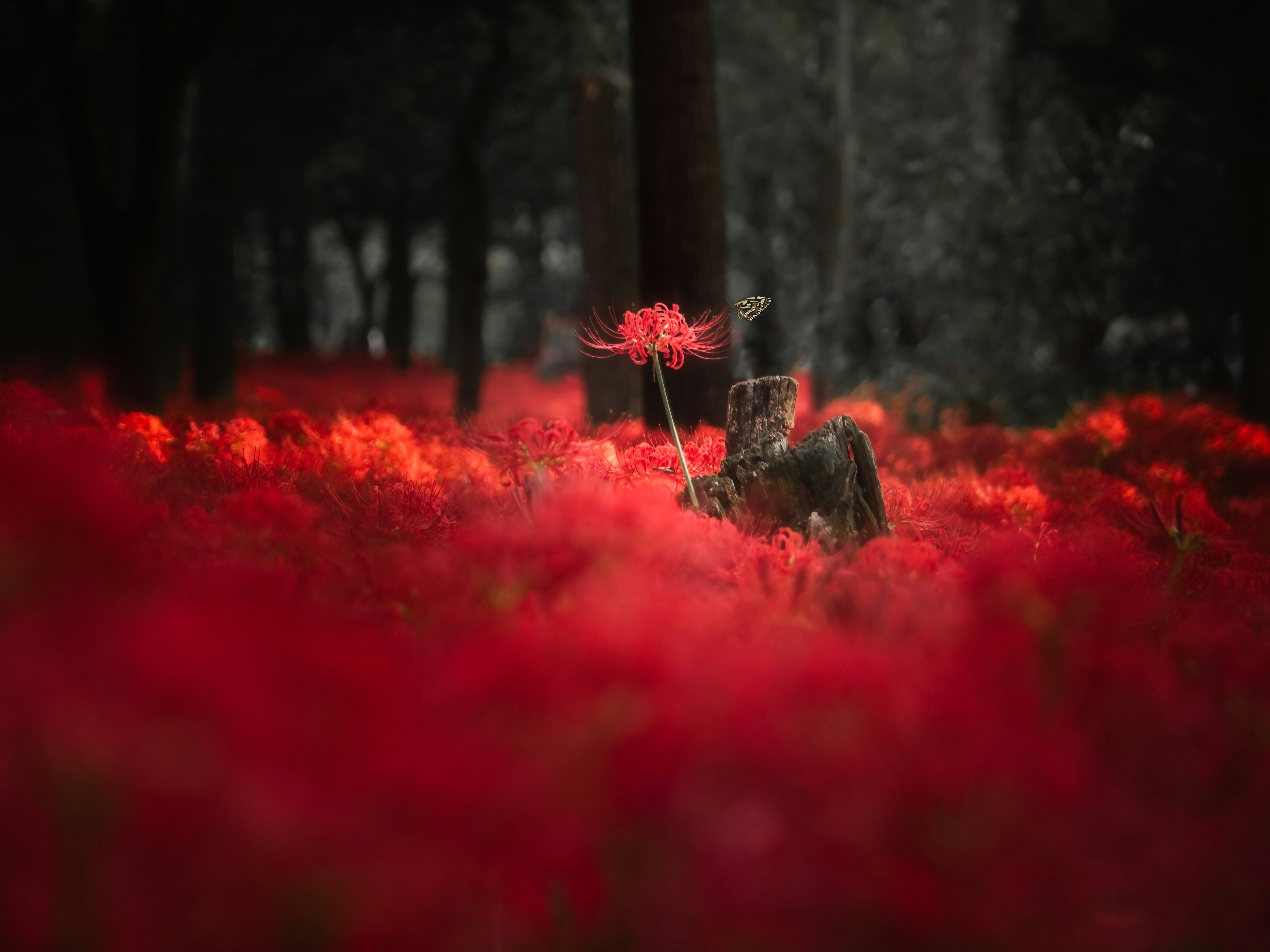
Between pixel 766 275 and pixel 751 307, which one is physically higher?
pixel 766 275

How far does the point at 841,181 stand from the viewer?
A: 1123 cm

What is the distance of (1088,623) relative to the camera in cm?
135

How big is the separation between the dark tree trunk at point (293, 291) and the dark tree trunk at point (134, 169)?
45.5 feet

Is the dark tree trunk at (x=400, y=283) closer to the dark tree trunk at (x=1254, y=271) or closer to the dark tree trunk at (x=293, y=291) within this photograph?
the dark tree trunk at (x=293, y=291)

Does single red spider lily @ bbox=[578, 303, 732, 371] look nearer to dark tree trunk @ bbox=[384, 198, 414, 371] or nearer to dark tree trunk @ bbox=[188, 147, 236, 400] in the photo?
dark tree trunk @ bbox=[188, 147, 236, 400]

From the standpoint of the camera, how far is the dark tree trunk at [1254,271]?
19.3 ft

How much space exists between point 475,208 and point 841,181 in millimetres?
4690

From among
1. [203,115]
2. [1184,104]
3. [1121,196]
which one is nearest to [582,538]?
[1184,104]

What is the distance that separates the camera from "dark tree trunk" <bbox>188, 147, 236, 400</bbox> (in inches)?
376

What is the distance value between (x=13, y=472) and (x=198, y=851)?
913 millimetres

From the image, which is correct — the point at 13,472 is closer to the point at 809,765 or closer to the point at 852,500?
the point at 809,765

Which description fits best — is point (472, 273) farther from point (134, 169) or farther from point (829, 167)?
point (134, 169)

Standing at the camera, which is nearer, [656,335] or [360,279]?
[656,335]

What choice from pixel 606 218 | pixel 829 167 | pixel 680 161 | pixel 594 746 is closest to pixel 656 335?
pixel 594 746
